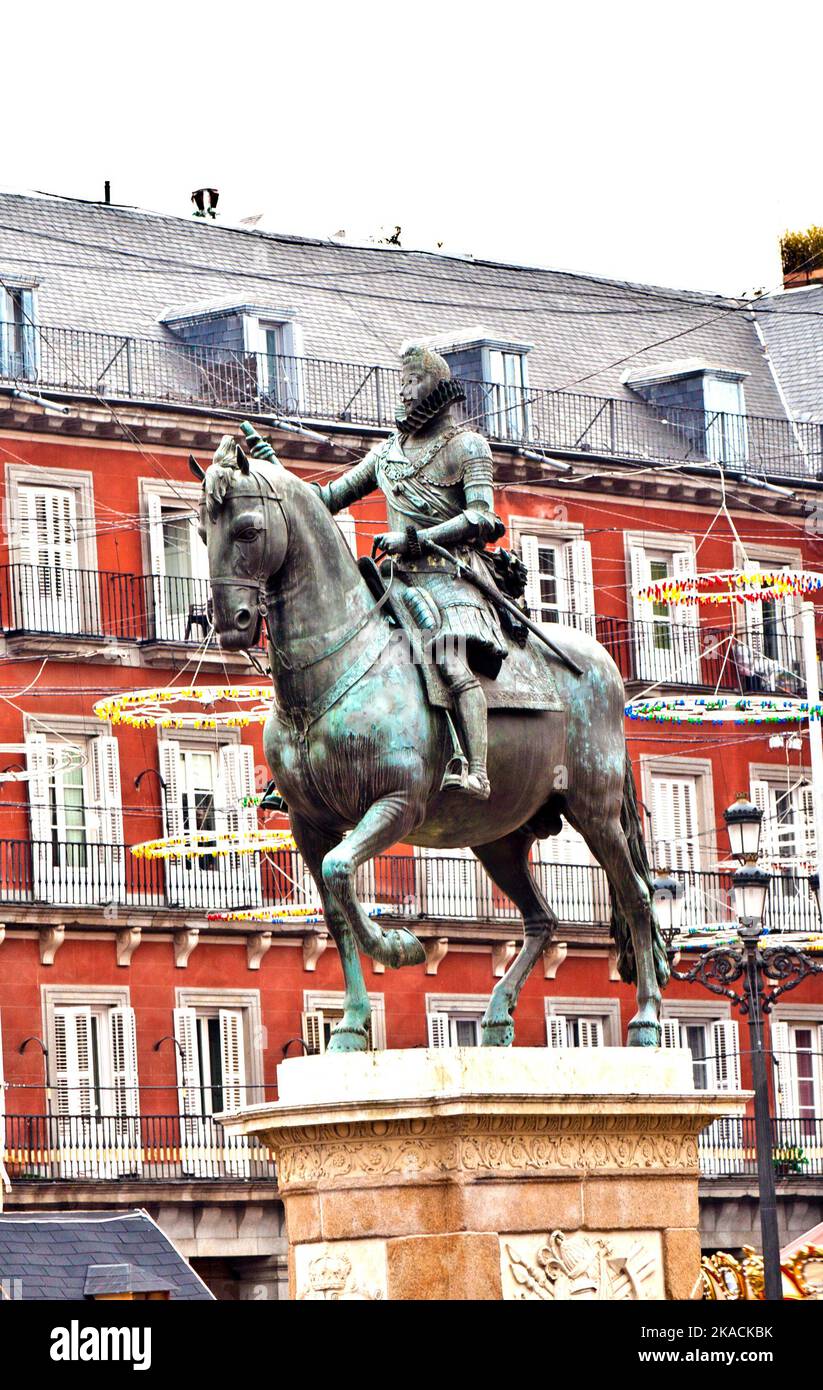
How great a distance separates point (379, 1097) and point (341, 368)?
42.1 metres

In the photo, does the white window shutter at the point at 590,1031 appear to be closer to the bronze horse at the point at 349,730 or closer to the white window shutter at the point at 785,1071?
the white window shutter at the point at 785,1071

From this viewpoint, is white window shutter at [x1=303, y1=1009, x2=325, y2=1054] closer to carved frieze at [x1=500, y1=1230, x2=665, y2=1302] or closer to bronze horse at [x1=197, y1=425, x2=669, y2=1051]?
bronze horse at [x1=197, y1=425, x2=669, y2=1051]

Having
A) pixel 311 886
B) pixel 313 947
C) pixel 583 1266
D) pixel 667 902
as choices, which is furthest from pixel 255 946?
pixel 583 1266

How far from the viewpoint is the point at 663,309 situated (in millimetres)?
67375

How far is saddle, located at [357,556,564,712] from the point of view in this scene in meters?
19.1

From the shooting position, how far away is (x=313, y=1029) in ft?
190

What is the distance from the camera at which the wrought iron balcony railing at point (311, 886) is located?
180 feet

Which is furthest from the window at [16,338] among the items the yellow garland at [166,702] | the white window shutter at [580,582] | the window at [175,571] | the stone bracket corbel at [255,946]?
the white window shutter at [580,582]

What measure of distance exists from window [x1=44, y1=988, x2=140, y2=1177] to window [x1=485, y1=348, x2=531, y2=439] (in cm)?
1206

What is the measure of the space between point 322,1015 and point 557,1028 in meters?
4.44

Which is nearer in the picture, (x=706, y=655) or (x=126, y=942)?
(x=126, y=942)

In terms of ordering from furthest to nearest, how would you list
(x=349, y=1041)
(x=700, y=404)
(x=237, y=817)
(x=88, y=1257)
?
(x=700, y=404) < (x=237, y=817) < (x=88, y=1257) < (x=349, y=1041)

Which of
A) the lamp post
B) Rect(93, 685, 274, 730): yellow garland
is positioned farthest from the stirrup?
Rect(93, 685, 274, 730): yellow garland

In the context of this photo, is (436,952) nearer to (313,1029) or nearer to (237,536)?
(313,1029)
